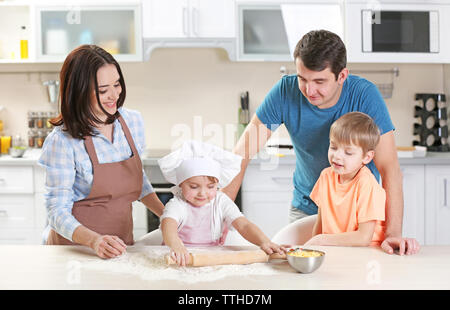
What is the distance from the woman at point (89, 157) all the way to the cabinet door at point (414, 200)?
2.04m

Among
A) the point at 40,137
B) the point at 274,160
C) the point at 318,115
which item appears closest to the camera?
the point at 318,115

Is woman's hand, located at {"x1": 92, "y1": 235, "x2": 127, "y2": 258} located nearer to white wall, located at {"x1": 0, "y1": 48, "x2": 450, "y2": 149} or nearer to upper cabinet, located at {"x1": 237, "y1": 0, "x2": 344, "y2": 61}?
upper cabinet, located at {"x1": 237, "y1": 0, "x2": 344, "y2": 61}

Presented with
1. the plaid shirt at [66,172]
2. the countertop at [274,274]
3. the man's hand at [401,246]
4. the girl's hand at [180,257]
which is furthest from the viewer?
the plaid shirt at [66,172]

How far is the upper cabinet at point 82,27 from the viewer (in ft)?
11.3

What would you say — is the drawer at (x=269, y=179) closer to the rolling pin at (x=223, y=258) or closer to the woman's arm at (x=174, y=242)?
the woman's arm at (x=174, y=242)

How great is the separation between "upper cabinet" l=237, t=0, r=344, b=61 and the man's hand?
2.10 m

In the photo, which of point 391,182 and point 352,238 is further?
point 391,182

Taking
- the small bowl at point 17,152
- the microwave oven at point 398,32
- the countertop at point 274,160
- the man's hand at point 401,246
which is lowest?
the man's hand at point 401,246

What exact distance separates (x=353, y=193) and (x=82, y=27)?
7.79 feet

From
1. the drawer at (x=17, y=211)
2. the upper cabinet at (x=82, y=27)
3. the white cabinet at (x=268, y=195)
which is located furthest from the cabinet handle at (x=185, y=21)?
the drawer at (x=17, y=211)

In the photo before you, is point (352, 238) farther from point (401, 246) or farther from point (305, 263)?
point (305, 263)

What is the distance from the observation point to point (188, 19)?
343 centimetres

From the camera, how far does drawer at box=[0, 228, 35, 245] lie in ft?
11.0

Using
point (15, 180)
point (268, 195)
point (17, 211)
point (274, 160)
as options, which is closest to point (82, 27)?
point (15, 180)
